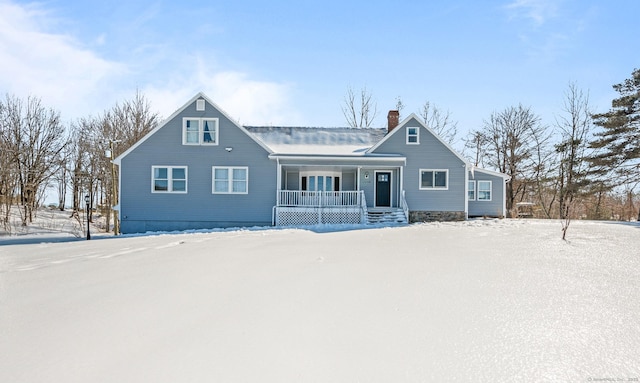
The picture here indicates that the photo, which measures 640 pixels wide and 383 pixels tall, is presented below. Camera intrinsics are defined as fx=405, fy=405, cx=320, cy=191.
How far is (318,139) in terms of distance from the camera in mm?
20266

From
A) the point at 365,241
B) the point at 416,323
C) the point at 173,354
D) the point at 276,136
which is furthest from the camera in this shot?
the point at 276,136

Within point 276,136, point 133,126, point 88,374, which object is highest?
point 133,126

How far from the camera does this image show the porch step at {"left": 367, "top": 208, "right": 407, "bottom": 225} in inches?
→ 671

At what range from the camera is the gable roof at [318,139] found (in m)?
18.7

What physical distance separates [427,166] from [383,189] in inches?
88.9

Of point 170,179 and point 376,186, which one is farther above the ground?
point 170,179

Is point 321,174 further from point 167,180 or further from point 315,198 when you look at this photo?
point 167,180

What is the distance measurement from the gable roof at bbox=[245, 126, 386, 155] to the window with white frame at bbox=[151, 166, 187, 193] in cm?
418

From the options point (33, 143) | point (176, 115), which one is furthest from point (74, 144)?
point (176, 115)

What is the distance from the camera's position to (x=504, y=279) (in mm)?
5668

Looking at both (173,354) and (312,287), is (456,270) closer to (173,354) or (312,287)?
(312,287)

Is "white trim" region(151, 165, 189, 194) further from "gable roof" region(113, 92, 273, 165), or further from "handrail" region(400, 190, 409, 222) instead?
"handrail" region(400, 190, 409, 222)

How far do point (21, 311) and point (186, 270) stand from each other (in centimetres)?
239

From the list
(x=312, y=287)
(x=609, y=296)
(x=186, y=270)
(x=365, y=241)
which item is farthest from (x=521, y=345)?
(x=365, y=241)
